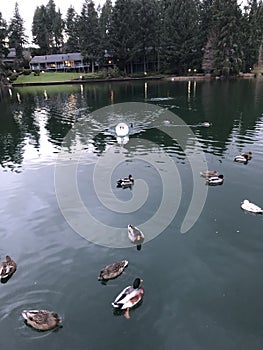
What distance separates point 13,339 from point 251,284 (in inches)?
308

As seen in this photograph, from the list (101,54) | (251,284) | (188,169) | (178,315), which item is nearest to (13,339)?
(178,315)

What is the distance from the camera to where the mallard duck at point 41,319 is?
887cm

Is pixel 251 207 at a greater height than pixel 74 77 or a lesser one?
lesser

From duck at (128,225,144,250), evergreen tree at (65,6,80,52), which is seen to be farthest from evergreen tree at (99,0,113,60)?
duck at (128,225,144,250)

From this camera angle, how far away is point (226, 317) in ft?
30.5

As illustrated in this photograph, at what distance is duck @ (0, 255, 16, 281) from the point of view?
11.1m

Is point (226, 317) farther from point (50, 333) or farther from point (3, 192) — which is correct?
point (3, 192)

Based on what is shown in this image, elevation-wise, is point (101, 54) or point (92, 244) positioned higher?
point (101, 54)

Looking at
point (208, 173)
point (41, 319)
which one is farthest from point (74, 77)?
point (41, 319)

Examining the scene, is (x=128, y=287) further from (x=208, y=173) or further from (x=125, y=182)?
(x=208, y=173)

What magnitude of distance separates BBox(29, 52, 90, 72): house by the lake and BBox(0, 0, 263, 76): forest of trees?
288 inches

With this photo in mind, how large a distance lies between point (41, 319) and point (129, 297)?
2.69 meters

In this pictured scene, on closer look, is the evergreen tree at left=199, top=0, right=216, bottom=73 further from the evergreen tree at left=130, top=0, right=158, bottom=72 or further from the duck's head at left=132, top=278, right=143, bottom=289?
the duck's head at left=132, top=278, right=143, bottom=289

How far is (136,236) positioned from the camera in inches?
514
